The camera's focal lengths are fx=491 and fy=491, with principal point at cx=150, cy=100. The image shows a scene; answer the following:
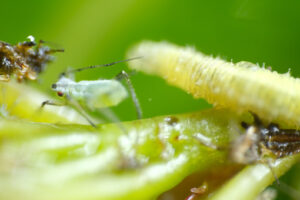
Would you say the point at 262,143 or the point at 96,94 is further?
the point at 96,94

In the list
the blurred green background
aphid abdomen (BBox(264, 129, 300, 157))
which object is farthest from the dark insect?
the blurred green background

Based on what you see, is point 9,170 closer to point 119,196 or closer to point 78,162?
point 78,162

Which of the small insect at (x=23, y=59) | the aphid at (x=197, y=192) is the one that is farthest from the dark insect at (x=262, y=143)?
the small insect at (x=23, y=59)

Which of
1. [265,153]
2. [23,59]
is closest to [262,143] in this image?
[265,153]

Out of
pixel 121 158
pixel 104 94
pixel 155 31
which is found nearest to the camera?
pixel 121 158

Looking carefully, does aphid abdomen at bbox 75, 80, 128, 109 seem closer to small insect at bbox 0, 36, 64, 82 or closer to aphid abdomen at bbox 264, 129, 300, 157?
small insect at bbox 0, 36, 64, 82

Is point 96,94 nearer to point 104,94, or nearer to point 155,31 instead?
point 104,94

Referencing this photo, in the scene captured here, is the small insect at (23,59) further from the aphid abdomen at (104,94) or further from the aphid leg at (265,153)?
the aphid leg at (265,153)
